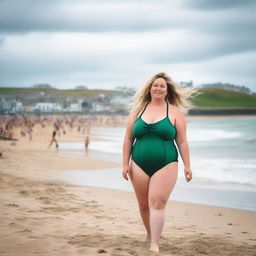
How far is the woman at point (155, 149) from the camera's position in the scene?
480cm

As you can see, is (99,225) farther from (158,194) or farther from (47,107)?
(47,107)

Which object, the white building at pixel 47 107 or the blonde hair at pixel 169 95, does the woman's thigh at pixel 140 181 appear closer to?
the blonde hair at pixel 169 95

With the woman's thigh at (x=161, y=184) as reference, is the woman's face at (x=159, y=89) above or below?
above

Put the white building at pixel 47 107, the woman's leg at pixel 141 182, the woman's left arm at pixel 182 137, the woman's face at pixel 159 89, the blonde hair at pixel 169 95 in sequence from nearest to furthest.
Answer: the woman's leg at pixel 141 182 → the woman's left arm at pixel 182 137 → the woman's face at pixel 159 89 → the blonde hair at pixel 169 95 → the white building at pixel 47 107

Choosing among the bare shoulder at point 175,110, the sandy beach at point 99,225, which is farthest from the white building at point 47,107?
the bare shoulder at point 175,110

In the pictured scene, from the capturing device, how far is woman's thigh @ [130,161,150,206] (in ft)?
16.0

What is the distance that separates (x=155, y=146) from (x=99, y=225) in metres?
2.12

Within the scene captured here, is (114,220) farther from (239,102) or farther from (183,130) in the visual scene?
(239,102)

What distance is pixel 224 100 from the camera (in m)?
187

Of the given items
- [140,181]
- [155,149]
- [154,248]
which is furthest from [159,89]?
[154,248]

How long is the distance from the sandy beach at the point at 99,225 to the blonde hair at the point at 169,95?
165 centimetres

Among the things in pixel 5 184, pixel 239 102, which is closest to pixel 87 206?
pixel 5 184

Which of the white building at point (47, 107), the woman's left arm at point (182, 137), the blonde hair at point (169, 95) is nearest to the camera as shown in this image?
the woman's left arm at point (182, 137)

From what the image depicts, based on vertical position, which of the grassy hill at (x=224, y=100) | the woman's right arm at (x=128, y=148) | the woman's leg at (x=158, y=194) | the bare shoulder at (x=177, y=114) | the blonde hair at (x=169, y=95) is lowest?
the woman's leg at (x=158, y=194)
